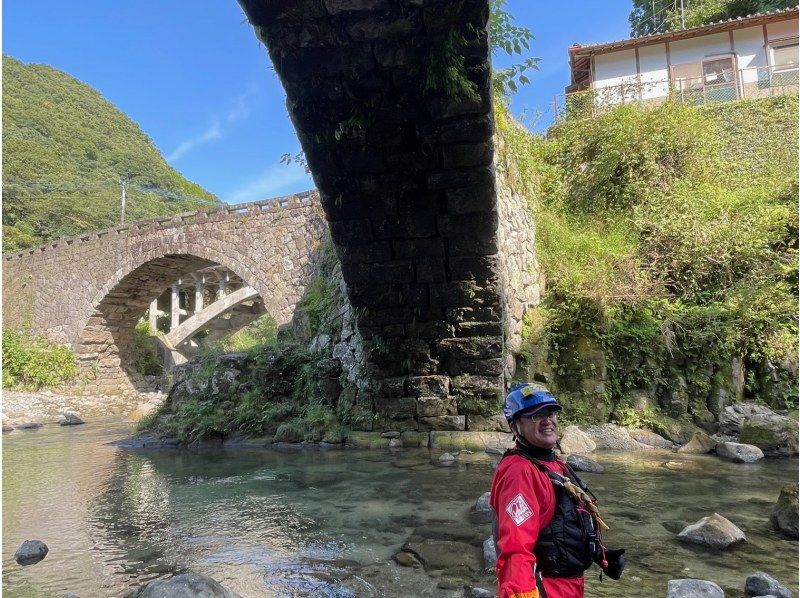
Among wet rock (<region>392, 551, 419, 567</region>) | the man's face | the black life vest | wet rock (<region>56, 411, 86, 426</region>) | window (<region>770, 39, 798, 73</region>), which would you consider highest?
window (<region>770, 39, 798, 73</region>)

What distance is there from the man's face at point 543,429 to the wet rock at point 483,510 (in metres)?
2.51

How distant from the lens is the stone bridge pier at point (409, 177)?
3.14 m

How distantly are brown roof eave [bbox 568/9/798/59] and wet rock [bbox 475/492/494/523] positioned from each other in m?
14.5

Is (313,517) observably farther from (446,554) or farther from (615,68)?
(615,68)

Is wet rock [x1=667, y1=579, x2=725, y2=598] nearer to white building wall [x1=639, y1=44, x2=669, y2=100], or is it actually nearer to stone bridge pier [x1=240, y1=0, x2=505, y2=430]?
stone bridge pier [x1=240, y1=0, x2=505, y2=430]

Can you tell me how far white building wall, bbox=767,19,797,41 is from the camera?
13727 mm

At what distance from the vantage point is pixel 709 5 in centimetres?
1811

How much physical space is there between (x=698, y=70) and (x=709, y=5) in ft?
20.5

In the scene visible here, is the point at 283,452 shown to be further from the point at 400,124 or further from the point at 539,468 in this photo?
the point at 539,468

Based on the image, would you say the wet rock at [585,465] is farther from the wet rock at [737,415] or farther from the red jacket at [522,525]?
the red jacket at [522,525]

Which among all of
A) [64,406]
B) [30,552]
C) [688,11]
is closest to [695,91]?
[688,11]

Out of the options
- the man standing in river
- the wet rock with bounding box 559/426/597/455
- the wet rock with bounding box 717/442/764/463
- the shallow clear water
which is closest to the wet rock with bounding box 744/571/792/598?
the shallow clear water

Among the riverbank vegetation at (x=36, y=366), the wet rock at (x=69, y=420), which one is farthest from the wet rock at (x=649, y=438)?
the riverbank vegetation at (x=36, y=366)

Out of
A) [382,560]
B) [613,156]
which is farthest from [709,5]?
[382,560]
